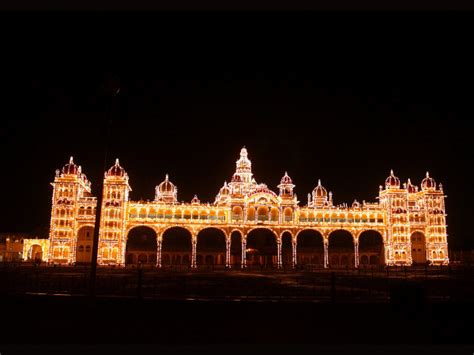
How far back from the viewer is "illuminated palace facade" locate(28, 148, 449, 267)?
59.4 metres

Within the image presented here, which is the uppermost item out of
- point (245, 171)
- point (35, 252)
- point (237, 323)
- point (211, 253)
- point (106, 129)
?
point (245, 171)

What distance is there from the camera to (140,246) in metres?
68.6

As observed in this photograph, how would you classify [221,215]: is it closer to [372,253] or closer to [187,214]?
[187,214]

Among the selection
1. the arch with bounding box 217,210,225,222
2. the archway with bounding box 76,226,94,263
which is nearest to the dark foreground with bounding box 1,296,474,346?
the archway with bounding box 76,226,94,263

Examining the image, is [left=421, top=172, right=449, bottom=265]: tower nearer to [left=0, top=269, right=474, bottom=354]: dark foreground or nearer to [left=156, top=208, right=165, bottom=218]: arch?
[left=156, top=208, right=165, bottom=218]: arch

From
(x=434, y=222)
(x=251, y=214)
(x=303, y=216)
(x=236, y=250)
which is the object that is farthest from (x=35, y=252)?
(x=434, y=222)

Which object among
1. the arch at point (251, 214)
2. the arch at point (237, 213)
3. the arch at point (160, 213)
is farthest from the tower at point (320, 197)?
the arch at point (160, 213)

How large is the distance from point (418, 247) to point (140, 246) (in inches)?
1668

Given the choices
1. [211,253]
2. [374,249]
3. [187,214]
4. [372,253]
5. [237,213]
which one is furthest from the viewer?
[374,249]

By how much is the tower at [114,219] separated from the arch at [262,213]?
18.8m

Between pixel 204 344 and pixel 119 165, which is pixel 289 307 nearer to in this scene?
pixel 204 344

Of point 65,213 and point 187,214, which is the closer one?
point 65,213

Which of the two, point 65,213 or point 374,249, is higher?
point 65,213

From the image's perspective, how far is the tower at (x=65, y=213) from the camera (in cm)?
5809
